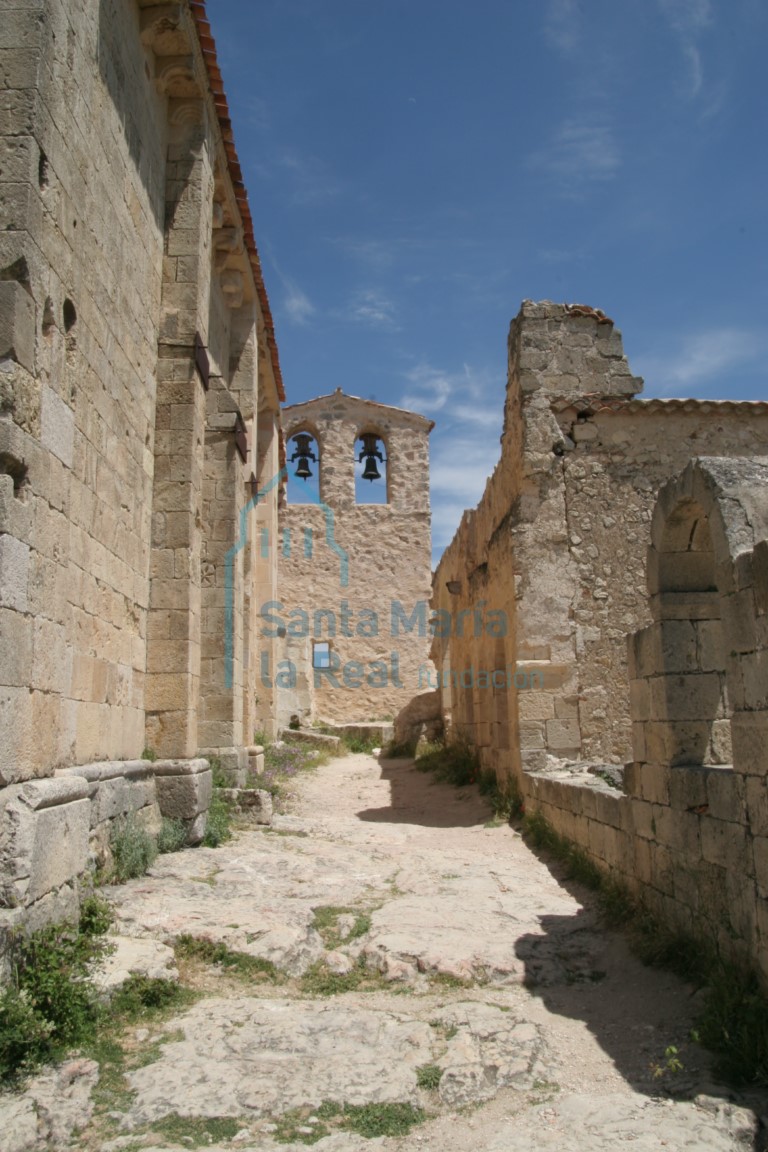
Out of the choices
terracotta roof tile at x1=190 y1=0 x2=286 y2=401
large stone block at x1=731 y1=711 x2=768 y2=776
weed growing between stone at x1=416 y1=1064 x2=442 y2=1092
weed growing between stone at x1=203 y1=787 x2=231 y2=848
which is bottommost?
weed growing between stone at x1=416 y1=1064 x2=442 y2=1092

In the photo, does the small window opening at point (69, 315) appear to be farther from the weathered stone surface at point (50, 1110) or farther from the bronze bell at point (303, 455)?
the bronze bell at point (303, 455)

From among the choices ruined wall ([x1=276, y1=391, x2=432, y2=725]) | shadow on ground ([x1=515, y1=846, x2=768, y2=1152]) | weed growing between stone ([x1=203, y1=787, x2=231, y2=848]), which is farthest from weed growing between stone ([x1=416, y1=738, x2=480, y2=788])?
ruined wall ([x1=276, y1=391, x2=432, y2=725])

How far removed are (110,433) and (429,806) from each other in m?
6.61

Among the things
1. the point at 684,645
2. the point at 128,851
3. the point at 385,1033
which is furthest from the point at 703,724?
the point at 128,851

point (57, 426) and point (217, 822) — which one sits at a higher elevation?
point (57, 426)

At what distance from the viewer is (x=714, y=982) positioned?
3.92 meters

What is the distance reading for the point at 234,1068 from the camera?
350cm

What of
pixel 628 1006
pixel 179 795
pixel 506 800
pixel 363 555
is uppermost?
pixel 363 555

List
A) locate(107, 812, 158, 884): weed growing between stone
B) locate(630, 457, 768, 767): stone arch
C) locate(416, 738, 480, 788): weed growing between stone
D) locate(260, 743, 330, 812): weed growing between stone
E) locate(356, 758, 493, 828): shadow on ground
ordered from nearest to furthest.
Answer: locate(630, 457, 768, 767): stone arch < locate(107, 812, 158, 884): weed growing between stone < locate(356, 758, 493, 828): shadow on ground < locate(260, 743, 330, 812): weed growing between stone < locate(416, 738, 480, 788): weed growing between stone

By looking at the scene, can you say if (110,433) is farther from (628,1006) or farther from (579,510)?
(579,510)

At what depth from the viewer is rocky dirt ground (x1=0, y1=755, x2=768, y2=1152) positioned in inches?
122

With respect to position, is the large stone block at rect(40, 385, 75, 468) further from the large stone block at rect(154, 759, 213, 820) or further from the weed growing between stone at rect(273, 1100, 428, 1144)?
the weed growing between stone at rect(273, 1100, 428, 1144)

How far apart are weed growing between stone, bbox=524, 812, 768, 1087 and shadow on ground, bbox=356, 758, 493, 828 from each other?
3724mm

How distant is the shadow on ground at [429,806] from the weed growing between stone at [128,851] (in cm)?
419
